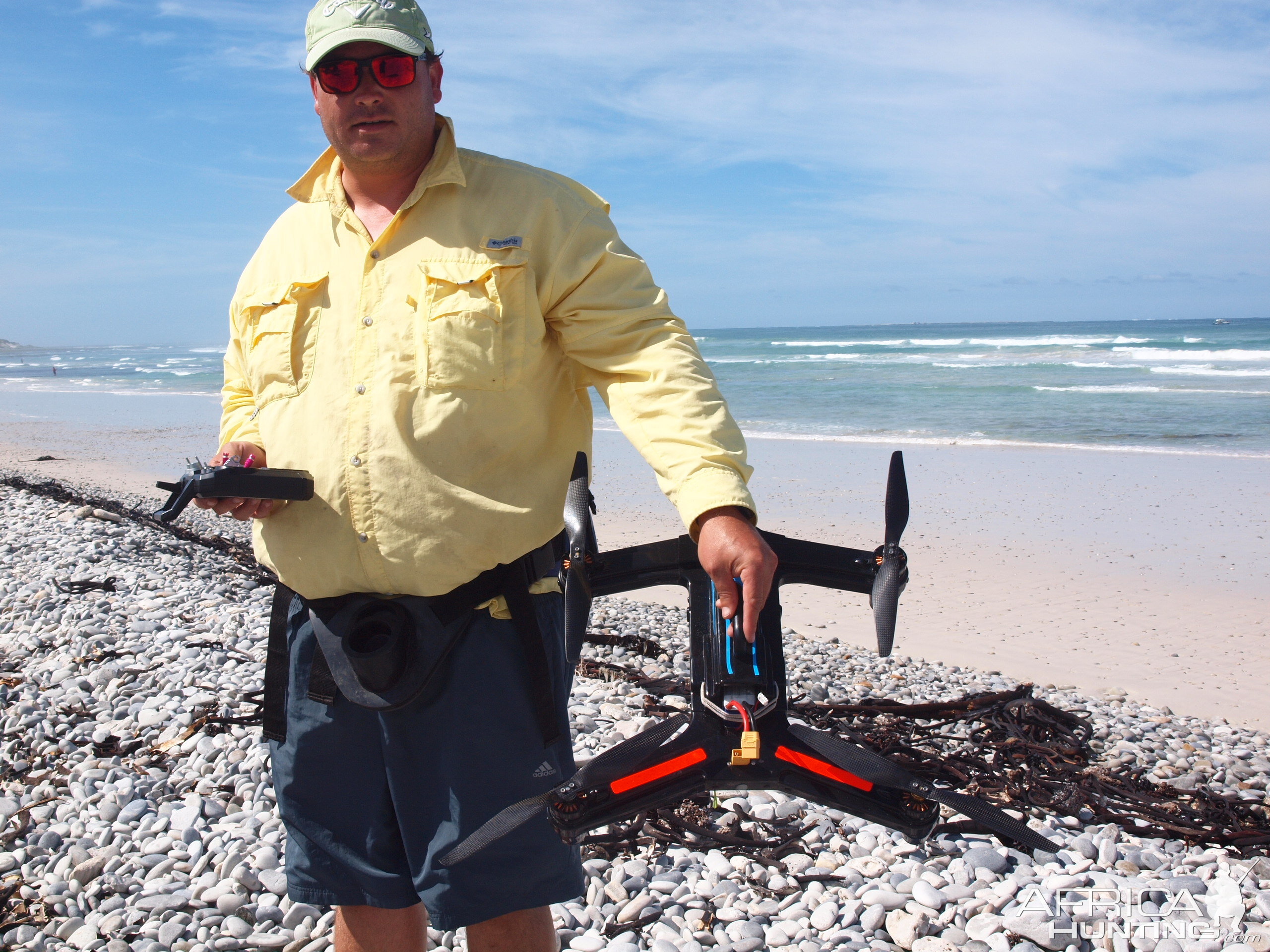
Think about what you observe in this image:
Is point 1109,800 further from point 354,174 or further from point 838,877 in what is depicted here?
point 354,174

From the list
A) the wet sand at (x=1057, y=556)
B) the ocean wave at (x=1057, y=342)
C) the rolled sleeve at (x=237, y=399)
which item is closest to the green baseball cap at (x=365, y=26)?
the rolled sleeve at (x=237, y=399)

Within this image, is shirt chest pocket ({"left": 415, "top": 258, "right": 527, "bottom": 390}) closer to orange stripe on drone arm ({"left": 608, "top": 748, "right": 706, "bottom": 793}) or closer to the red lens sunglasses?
Result: the red lens sunglasses

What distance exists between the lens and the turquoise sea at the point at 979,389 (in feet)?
58.6

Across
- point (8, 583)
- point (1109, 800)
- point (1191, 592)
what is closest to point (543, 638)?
point (1109, 800)

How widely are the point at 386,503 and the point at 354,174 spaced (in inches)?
27.4

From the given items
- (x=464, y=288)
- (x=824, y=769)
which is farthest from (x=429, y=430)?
(x=824, y=769)

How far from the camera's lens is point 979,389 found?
26.5m

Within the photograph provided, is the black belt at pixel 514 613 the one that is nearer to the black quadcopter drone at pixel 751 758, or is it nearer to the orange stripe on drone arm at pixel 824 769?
the black quadcopter drone at pixel 751 758

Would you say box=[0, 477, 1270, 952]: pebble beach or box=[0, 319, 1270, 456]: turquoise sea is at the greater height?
box=[0, 319, 1270, 456]: turquoise sea

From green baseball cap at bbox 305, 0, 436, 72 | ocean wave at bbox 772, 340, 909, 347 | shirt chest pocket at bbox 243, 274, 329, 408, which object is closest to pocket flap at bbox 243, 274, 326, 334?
shirt chest pocket at bbox 243, 274, 329, 408

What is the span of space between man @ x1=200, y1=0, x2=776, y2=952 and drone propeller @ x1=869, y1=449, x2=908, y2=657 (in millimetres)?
401

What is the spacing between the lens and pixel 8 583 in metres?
6.25

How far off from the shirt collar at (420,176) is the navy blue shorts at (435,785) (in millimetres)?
868

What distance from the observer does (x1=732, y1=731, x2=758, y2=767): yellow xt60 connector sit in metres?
1.38
